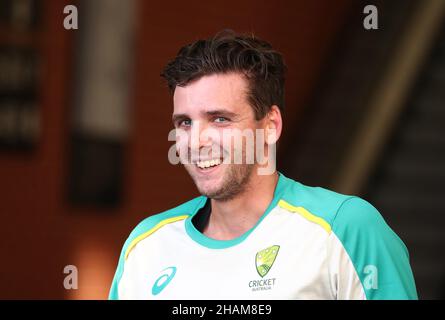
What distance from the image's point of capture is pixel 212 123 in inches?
81.5

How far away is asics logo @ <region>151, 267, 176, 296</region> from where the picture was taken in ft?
7.14

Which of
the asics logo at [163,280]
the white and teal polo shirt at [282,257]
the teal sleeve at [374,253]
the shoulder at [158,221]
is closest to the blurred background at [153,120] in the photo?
the shoulder at [158,221]

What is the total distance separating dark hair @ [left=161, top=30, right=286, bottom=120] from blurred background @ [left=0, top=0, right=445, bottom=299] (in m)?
2.68

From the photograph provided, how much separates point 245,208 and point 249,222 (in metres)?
0.04

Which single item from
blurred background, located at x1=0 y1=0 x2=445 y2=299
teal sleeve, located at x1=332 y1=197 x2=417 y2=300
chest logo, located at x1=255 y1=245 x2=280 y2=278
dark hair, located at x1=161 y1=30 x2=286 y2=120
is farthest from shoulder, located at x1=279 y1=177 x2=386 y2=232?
blurred background, located at x1=0 y1=0 x2=445 y2=299

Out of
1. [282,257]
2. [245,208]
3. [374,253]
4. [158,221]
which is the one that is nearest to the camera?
[374,253]

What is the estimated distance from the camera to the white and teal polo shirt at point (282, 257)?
6.35 feet

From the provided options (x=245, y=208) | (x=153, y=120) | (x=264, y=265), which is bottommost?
(x=153, y=120)

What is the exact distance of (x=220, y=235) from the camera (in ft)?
7.32

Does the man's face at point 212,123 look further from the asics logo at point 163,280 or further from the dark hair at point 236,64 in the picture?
the asics logo at point 163,280

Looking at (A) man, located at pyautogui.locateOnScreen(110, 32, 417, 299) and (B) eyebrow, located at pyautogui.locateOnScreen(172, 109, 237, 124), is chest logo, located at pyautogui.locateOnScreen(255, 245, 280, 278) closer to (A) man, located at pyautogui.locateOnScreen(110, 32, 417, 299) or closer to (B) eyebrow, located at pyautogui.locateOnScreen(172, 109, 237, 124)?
(A) man, located at pyautogui.locateOnScreen(110, 32, 417, 299)

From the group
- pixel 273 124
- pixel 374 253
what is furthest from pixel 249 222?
pixel 374 253

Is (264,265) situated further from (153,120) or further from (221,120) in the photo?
(153,120)

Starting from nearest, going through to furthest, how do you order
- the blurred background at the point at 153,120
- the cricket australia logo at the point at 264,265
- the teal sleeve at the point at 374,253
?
the teal sleeve at the point at 374,253
the cricket australia logo at the point at 264,265
the blurred background at the point at 153,120
